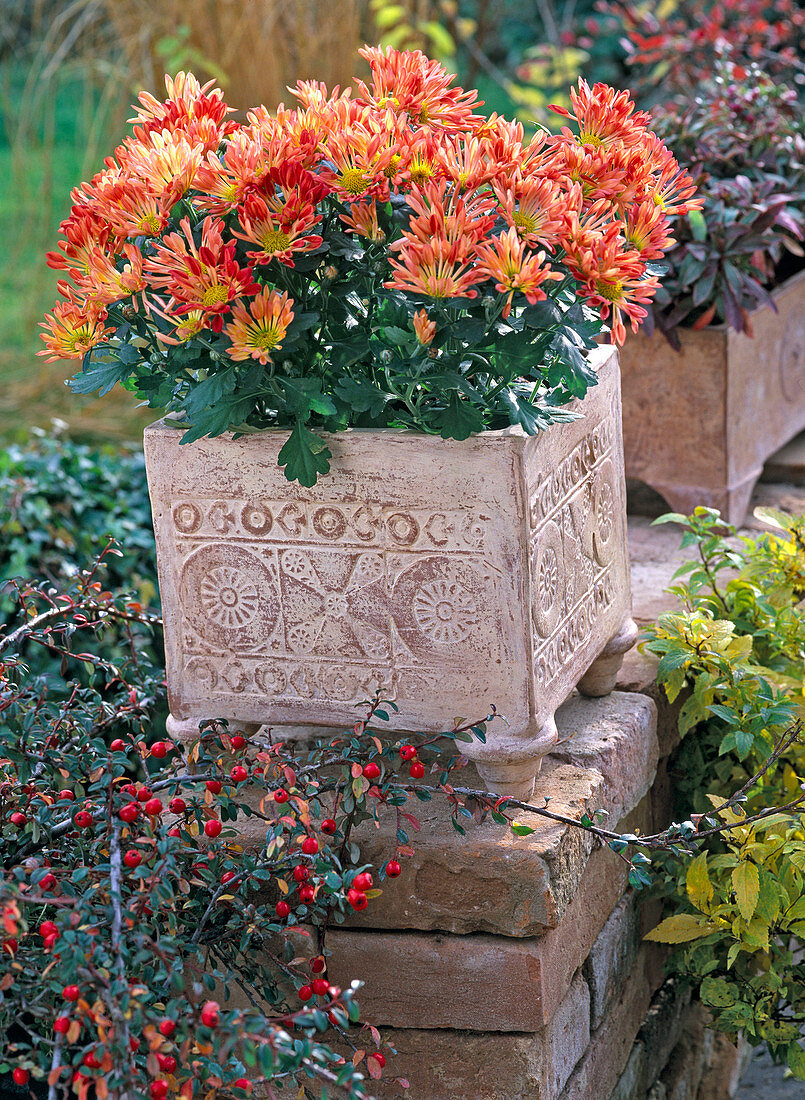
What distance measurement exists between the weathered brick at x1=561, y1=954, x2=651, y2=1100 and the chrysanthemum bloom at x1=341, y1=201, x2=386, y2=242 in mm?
1087

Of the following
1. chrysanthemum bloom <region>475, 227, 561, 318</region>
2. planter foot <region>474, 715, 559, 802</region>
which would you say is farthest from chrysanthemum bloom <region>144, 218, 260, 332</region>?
planter foot <region>474, 715, 559, 802</region>

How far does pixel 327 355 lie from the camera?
4.41ft

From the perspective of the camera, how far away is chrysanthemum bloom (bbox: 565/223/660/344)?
1.22 m

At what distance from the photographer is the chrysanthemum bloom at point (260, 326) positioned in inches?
46.9

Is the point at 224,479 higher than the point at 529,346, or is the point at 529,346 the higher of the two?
the point at 529,346

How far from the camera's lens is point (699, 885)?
1646 mm

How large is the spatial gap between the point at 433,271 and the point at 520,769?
590 mm

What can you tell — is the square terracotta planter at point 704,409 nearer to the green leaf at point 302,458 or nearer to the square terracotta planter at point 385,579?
the square terracotta planter at point 385,579

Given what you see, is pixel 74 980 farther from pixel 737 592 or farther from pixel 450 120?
pixel 737 592

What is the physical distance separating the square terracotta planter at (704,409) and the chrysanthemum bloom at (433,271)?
126 cm

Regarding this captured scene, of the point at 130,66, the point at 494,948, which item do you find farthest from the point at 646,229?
the point at 130,66

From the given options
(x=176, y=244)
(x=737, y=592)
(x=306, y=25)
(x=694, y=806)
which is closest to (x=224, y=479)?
(x=176, y=244)

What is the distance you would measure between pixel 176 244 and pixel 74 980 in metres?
0.70

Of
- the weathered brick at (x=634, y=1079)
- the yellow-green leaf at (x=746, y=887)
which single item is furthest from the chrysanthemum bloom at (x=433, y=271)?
the weathered brick at (x=634, y=1079)
